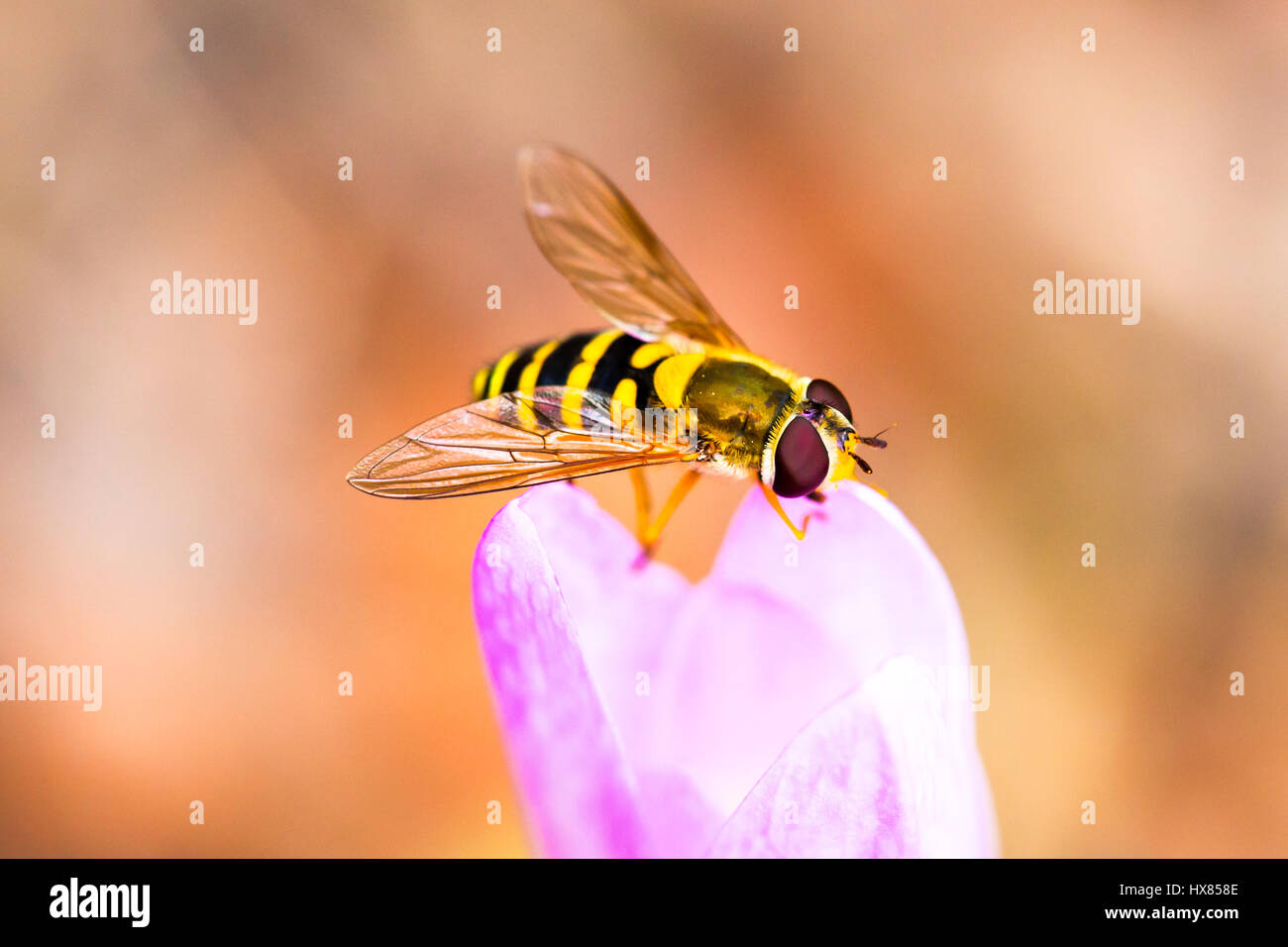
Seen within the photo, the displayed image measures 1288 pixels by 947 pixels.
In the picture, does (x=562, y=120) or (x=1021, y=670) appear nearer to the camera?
(x=1021, y=670)

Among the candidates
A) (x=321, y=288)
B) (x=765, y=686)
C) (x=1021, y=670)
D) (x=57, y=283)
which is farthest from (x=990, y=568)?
(x=57, y=283)

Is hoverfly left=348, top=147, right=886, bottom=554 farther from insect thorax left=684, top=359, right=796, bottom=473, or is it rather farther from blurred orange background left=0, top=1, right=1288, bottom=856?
blurred orange background left=0, top=1, right=1288, bottom=856

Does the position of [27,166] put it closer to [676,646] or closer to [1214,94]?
[676,646]
